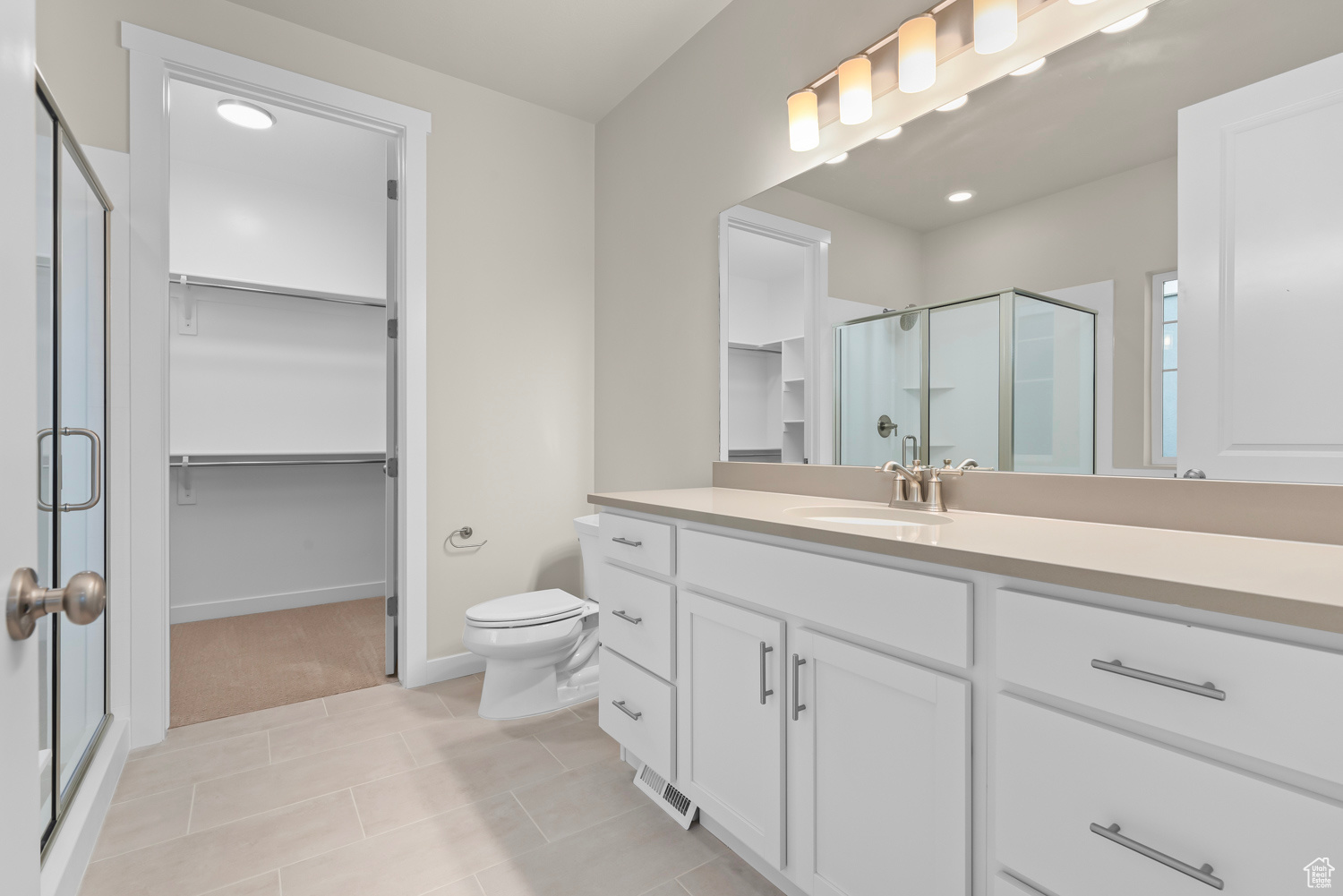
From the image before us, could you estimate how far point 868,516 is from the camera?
1605mm

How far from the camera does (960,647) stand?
0.95m

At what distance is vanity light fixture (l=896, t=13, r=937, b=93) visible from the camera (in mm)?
1547

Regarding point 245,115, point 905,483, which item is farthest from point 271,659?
point 905,483

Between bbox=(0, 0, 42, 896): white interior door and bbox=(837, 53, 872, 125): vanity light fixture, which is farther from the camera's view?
bbox=(837, 53, 872, 125): vanity light fixture

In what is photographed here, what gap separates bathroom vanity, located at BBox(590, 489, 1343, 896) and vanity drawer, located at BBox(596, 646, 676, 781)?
2 centimetres

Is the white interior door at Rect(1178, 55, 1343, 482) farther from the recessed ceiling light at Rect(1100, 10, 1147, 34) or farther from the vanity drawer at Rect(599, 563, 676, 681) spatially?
the vanity drawer at Rect(599, 563, 676, 681)

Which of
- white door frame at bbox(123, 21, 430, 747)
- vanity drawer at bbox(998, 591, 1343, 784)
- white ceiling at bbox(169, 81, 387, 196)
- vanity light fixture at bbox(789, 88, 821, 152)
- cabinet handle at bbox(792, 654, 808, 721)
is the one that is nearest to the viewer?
vanity drawer at bbox(998, 591, 1343, 784)

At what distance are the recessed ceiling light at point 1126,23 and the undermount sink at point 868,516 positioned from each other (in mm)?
1059

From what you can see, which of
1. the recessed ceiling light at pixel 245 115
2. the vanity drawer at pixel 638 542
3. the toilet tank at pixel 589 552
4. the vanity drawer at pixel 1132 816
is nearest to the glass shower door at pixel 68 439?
the recessed ceiling light at pixel 245 115

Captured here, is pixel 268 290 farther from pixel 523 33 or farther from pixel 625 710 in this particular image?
pixel 625 710

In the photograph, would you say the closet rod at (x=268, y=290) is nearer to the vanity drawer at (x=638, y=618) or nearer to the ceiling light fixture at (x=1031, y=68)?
the vanity drawer at (x=638, y=618)

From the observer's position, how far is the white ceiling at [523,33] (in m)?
2.25

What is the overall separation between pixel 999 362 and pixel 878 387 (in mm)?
336

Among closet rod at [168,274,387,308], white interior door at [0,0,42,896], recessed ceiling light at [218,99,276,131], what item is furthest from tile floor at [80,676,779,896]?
recessed ceiling light at [218,99,276,131]
